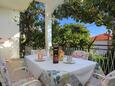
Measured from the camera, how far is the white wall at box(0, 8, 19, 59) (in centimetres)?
724

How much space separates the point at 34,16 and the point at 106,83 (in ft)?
19.6

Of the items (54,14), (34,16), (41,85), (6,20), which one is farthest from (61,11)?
(41,85)

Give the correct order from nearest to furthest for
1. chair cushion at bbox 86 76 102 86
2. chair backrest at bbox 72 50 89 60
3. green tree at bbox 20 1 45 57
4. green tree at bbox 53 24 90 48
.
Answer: chair cushion at bbox 86 76 102 86, chair backrest at bbox 72 50 89 60, green tree at bbox 53 24 90 48, green tree at bbox 20 1 45 57

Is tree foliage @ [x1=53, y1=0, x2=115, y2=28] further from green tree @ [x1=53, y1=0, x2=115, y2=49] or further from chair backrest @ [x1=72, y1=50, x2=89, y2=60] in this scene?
chair backrest @ [x1=72, y1=50, x2=89, y2=60]

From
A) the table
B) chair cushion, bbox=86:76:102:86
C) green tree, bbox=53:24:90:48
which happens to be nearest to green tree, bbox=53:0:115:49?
→ green tree, bbox=53:24:90:48

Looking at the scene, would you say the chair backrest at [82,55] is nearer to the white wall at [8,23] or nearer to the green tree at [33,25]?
the green tree at [33,25]

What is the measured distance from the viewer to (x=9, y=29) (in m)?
7.47

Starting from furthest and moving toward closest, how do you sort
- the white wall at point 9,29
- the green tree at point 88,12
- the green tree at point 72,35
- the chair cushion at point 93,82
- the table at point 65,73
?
the white wall at point 9,29
the green tree at point 72,35
the green tree at point 88,12
the chair cushion at point 93,82
the table at point 65,73

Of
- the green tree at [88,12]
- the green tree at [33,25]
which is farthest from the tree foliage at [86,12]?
the green tree at [33,25]

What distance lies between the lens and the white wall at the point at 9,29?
7.24 metres

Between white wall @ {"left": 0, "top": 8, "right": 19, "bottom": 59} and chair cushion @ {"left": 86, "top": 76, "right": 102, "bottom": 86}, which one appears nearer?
chair cushion @ {"left": 86, "top": 76, "right": 102, "bottom": 86}

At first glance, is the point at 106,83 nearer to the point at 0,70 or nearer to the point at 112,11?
the point at 0,70

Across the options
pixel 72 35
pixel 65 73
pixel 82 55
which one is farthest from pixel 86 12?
pixel 65 73

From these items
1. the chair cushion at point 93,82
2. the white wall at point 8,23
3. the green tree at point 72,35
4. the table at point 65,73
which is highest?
the white wall at point 8,23
